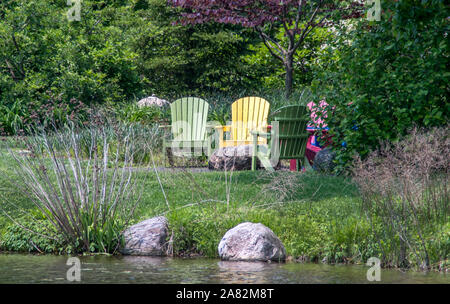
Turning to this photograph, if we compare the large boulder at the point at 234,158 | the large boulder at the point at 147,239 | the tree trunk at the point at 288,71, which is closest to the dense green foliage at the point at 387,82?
the large boulder at the point at 234,158

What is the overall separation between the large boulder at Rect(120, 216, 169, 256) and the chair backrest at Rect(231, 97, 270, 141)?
4239mm

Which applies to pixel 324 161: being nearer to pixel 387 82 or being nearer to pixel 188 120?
pixel 387 82

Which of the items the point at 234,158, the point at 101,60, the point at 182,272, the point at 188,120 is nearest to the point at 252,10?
the point at 188,120

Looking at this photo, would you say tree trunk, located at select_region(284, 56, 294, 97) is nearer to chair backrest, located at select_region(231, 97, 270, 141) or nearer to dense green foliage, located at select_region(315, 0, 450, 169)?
chair backrest, located at select_region(231, 97, 270, 141)

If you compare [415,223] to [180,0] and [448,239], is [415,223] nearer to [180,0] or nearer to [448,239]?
[448,239]

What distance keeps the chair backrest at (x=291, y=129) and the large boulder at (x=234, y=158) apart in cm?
65

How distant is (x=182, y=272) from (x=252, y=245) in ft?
2.39

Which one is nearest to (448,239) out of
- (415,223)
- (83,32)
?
(415,223)

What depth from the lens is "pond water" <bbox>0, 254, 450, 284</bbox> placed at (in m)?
4.53

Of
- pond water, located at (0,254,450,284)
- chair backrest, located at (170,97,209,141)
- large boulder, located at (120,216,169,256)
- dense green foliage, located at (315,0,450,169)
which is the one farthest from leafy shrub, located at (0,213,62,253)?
chair backrest, located at (170,97,209,141)

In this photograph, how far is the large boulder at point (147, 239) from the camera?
5492mm

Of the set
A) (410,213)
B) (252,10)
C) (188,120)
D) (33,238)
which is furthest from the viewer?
(252,10)

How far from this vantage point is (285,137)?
831 cm

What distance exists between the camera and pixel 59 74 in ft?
42.5
